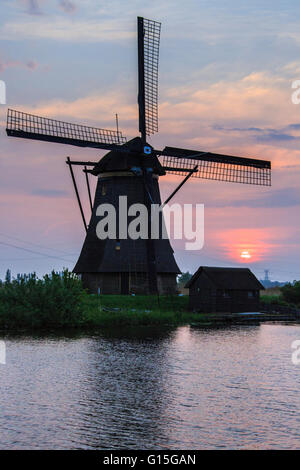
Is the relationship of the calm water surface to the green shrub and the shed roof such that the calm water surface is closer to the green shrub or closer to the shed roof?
the green shrub

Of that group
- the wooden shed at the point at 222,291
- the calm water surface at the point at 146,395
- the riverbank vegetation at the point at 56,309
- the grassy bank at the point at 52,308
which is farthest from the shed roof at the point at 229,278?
the calm water surface at the point at 146,395

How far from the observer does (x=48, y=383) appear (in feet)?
81.6

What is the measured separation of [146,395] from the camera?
75.6 feet

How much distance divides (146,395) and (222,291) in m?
37.5

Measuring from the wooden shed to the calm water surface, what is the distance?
68.8 ft

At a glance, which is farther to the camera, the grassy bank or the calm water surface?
the grassy bank

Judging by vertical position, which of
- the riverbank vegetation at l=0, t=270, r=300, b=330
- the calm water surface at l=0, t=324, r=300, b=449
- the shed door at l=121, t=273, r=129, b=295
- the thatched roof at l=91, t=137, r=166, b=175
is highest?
the thatched roof at l=91, t=137, r=166, b=175

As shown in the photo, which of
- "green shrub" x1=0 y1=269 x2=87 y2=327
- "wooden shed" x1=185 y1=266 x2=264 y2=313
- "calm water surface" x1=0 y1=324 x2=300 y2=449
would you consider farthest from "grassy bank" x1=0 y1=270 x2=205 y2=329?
"wooden shed" x1=185 y1=266 x2=264 y2=313

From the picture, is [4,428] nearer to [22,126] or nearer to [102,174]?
[22,126]

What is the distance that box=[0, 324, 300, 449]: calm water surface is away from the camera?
697 inches

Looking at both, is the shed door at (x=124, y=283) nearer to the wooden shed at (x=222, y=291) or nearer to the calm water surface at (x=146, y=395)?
the wooden shed at (x=222, y=291)
